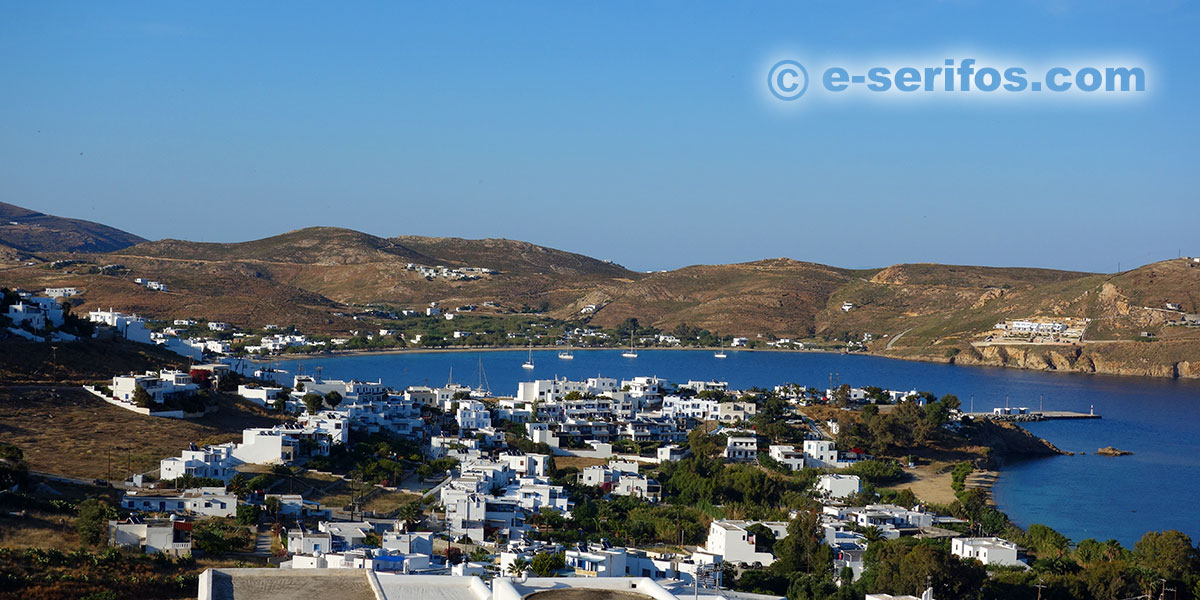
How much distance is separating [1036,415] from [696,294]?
159 ft

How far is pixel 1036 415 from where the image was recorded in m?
39.6

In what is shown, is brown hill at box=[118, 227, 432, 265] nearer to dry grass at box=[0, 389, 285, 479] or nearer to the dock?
the dock


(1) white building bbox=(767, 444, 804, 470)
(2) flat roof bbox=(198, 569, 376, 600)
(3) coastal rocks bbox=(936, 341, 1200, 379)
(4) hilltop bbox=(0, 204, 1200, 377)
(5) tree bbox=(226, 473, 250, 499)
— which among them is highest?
(4) hilltop bbox=(0, 204, 1200, 377)

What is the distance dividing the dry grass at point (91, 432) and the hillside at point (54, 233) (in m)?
87.1

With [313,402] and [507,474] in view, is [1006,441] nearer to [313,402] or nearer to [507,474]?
[507,474]

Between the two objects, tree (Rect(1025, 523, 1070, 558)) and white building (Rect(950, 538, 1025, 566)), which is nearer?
white building (Rect(950, 538, 1025, 566))

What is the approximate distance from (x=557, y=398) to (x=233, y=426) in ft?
33.1

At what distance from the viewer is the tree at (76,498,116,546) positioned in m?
14.0

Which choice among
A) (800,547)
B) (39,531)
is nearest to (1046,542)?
(800,547)

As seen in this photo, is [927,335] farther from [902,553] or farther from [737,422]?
[902,553]

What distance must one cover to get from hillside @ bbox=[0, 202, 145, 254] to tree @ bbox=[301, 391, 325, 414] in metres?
84.7

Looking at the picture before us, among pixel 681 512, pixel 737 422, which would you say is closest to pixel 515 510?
pixel 681 512

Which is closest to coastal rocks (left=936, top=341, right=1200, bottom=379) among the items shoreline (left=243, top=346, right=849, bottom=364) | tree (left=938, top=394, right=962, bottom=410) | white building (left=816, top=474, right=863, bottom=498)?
shoreline (left=243, top=346, right=849, bottom=364)

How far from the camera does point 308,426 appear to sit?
23094 mm
